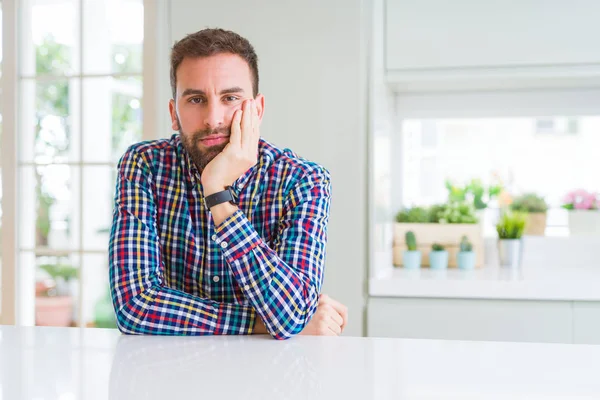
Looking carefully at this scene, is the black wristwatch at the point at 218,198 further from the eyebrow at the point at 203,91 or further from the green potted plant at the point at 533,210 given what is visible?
the green potted plant at the point at 533,210

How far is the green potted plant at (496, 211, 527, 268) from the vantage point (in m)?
2.79

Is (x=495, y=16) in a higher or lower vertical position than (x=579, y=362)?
higher

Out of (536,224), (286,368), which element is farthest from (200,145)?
(536,224)

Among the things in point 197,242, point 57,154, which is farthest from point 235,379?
point 57,154

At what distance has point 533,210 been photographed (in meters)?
3.04

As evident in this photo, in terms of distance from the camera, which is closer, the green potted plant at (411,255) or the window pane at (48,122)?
the green potted plant at (411,255)

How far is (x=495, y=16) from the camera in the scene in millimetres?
2518

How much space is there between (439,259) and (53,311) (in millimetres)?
1730

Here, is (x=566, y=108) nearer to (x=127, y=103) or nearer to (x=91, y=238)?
(x=127, y=103)

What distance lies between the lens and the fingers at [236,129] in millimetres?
1505

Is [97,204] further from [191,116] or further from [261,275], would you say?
[261,275]

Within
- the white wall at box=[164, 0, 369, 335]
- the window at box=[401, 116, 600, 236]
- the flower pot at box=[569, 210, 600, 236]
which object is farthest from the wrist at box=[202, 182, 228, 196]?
the flower pot at box=[569, 210, 600, 236]

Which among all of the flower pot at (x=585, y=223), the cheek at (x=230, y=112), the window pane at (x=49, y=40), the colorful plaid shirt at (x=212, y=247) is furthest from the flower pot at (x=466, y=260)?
the window pane at (x=49, y=40)

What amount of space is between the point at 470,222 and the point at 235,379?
2174 mm
